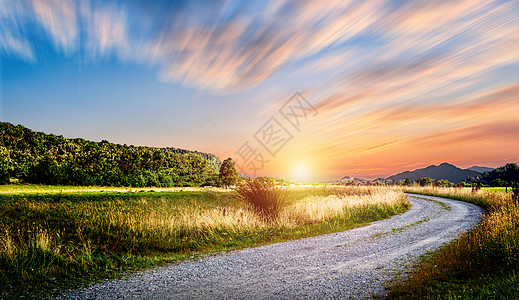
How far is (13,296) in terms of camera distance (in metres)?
5.89

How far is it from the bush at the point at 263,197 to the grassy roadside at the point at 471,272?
8069 millimetres

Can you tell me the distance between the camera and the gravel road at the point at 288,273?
Result: 230 inches

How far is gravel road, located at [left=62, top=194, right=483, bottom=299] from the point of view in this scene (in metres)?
5.84

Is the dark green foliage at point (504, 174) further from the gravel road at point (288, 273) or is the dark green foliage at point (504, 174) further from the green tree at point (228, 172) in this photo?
the gravel road at point (288, 273)

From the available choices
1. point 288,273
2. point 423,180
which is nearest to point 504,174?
point 423,180

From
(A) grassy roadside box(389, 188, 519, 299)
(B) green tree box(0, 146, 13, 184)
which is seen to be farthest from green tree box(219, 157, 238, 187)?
(A) grassy roadside box(389, 188, 519, 299)

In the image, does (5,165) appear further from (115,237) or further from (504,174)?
(504,174)

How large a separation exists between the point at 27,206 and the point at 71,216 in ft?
20.6

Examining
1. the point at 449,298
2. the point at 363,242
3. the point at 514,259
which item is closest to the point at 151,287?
the point at 449,298

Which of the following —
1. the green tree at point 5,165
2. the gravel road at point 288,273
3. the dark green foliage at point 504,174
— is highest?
the green tree at point 5,165

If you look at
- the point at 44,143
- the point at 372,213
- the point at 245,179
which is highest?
the point at 44,143

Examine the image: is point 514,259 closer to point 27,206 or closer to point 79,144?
point 27,206

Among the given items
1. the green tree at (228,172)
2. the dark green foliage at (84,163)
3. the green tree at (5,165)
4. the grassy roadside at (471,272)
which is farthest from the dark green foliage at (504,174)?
the green tree at (5,165)

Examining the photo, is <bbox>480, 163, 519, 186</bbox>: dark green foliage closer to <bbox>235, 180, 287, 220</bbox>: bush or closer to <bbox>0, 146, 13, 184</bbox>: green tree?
<bbox>235, 180, 287, 220</bbox>: bush
